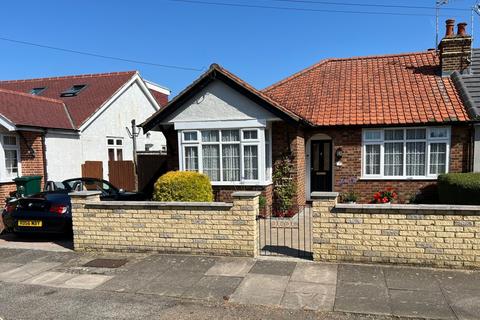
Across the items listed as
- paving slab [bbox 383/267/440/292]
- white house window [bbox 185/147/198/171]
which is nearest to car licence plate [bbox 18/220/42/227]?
white house window [bbox 185/147/198/171]

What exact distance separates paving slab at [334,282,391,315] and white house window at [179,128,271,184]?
215 inches

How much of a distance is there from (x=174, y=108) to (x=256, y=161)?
2.90 metres

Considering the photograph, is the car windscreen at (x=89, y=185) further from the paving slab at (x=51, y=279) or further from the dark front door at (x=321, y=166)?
the dark front door at (x=321, y=166)

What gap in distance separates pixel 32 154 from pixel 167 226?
922cm

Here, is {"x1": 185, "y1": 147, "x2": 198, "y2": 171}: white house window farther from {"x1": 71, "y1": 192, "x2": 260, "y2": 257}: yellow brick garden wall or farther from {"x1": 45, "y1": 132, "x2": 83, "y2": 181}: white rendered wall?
{"x1": 45, "y1": 132, "x2": 83, "y2": 181}: white rendered wall

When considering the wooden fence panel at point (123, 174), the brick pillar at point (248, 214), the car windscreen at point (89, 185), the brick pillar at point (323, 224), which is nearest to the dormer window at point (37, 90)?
the wooden fence panel at point (123, 174)

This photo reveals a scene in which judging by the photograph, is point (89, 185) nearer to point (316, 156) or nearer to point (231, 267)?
point (231, 267)

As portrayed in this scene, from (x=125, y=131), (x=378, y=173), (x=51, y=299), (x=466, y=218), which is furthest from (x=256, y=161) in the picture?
(x=125, y=131)

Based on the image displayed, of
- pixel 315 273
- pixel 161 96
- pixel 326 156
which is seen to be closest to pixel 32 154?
pixel 326 156

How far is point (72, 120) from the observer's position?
15.4m

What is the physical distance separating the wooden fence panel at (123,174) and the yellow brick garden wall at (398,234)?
1140cm

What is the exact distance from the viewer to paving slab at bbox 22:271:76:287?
538 cm

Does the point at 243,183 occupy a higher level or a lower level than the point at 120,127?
lower

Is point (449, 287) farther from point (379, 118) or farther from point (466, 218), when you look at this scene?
point (379, 118)
